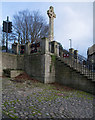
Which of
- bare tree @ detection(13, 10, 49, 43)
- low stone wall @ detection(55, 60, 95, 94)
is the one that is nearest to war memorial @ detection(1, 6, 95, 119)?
low stone wall @ detection(55, 60, 95, 94)

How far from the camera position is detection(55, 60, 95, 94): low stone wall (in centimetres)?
725

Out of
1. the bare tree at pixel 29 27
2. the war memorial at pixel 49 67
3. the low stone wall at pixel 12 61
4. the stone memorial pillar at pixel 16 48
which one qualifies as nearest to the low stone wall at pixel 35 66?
the war memorial at pixel 49 67

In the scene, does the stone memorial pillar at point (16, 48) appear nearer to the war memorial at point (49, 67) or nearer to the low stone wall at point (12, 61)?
the war memorial at point (49, 67)

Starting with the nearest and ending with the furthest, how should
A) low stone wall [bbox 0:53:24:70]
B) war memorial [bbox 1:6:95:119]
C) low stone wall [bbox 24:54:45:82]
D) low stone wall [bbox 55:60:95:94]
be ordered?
low stone wall [bbox 55:60:95:94]
war memorial [bbox 1:6:95:119]
low stone wall [bbox 24:54:45:82]
low stone wall [bbox 0:53:24:70]

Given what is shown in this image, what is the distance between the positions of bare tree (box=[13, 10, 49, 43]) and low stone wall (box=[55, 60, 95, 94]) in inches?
528

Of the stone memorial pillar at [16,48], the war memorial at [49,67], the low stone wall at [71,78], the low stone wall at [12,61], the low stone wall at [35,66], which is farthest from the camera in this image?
the stone memorial pillar at [16,48]

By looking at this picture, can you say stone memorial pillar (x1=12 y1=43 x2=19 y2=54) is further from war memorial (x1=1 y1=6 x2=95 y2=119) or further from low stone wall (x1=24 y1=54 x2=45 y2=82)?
low stone wall (x1=24 y1=54 x2=45 y2=82)

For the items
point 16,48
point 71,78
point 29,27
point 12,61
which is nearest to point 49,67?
point 71,78

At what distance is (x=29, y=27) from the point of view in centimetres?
2134

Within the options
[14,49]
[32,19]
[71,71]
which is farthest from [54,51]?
[32,19]

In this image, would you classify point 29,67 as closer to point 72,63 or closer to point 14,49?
point 14,49

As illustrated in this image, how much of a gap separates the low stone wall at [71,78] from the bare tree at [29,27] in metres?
13.4

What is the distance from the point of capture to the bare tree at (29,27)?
21.0 meters

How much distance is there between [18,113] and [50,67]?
19.9 feet
